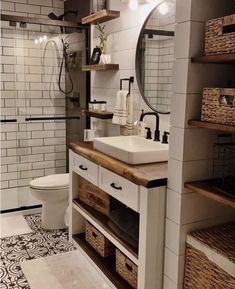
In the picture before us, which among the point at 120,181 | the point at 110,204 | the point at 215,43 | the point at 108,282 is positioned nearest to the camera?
the point at 215,43

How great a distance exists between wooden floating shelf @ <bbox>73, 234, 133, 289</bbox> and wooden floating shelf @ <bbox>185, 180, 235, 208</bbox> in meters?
0.87

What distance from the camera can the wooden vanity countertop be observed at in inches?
64.0

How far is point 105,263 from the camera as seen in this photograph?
7.46 ft

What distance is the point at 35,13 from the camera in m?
3.71

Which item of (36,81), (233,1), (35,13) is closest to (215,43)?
(233,1)

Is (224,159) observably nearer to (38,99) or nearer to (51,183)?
(51,183)

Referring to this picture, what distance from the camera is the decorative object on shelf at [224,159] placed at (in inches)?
64.1

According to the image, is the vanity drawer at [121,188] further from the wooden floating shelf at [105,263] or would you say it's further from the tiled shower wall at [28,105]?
the tiled shower wall at [28,105]

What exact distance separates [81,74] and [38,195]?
4.52 ft

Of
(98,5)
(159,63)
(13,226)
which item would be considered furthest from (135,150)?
(13,226)

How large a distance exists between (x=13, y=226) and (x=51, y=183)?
63 cm

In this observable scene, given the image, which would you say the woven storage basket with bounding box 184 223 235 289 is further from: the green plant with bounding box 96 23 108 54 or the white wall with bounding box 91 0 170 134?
the green plant with bounding box 96 23 108 54

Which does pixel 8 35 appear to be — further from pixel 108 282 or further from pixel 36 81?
pixel 108 282

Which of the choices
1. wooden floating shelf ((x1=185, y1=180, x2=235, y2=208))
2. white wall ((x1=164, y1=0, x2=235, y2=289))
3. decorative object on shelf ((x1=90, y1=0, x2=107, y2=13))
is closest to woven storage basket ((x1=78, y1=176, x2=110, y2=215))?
white wall ((x1=164, y1=0, x2=235, y2=289))
